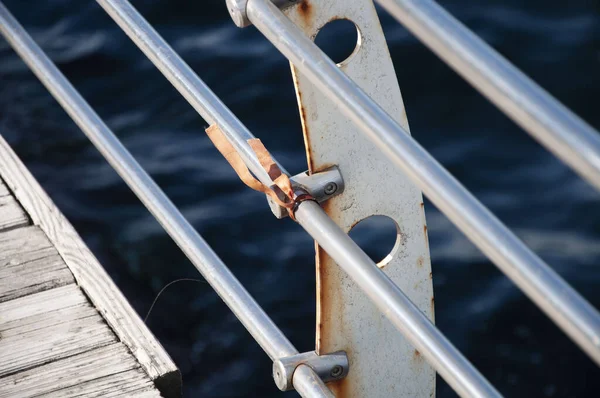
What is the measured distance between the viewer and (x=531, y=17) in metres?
3.65

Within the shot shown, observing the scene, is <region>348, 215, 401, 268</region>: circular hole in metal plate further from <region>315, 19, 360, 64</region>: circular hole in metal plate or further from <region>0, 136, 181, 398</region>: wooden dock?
<region>0, 136, 181, 398</region>: wooden dock

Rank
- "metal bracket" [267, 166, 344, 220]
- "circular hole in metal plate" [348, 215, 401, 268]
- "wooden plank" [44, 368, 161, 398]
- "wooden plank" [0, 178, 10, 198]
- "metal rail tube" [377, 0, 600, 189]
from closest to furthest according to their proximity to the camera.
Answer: "metal rail tube" [377, 0, 600, 189]
"metal bracket" [267, 166, 344, 220]
"wooden plank" [44, 368, 161, 398]
"wooden plank" [0, 178, 10, 198]
"circular hole in metal plate" [348, 215, 401, 268]

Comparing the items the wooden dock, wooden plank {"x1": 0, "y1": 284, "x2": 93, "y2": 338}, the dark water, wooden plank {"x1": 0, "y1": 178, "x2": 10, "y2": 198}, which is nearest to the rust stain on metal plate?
the wooden dock

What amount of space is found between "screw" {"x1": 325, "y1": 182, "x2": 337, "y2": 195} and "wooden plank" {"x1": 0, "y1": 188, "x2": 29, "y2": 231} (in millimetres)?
1047

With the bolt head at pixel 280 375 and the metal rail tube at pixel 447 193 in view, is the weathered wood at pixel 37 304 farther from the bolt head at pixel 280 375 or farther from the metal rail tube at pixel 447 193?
the metal rail tube at pixel 447 193

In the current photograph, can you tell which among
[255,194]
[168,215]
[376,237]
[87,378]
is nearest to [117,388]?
[87,378]

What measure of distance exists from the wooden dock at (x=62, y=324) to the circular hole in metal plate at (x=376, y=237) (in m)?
1.16

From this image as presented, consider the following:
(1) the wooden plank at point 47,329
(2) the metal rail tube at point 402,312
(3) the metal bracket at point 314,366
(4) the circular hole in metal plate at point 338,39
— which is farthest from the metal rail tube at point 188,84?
(4) the circular hole in metal plate at point 338,39

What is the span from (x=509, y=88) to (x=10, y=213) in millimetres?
1574

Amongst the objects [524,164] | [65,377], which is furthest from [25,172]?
[524,164]

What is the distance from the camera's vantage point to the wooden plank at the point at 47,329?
161 centimetres

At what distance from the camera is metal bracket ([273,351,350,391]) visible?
115cm

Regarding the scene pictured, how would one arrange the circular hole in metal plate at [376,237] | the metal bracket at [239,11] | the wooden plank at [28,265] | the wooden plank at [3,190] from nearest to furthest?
the metal bracket at [239,11] → the wooden plank at [28,265] → the wooden plank at [3,190] → the circular hole in metal plate at [376,237]

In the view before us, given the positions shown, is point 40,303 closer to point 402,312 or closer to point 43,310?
point 43,310
